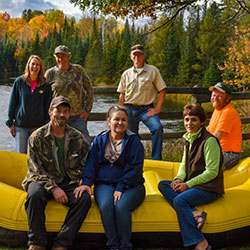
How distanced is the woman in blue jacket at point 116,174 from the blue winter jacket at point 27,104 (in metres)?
1.29

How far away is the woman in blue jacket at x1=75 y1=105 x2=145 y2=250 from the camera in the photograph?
117 inches

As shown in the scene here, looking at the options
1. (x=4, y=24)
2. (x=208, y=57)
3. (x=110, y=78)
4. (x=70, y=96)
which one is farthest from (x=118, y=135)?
(x=4, y=24)

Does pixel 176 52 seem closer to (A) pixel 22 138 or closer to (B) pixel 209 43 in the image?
(B) pixel 209 43

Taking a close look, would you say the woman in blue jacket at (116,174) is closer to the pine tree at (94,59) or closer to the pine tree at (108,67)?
the pine tree at (108,67)

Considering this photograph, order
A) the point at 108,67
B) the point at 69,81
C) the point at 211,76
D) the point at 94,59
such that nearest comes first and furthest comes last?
the point at 69,81 < the point at 211,76 < the point at 108,67 < the point at 94,59

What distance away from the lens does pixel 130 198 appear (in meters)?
3.08

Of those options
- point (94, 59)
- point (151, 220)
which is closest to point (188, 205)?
point (151, 220)

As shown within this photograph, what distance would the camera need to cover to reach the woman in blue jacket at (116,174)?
2982 millimetres

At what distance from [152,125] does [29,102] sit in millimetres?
1739

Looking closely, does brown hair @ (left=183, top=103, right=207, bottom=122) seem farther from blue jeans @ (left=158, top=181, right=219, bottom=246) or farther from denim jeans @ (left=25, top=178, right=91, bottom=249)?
denim jeans @ (left=25, top=178, right=91, bottom=249)

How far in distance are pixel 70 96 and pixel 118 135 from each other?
62.2 inches

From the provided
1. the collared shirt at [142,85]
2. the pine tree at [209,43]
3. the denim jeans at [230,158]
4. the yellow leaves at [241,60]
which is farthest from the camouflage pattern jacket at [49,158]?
the pine tree at [209,43]

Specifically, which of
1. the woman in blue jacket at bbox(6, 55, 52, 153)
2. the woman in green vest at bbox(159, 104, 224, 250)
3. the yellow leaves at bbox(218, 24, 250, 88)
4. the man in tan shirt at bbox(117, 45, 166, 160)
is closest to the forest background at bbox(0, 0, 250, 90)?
the yellow leaves at bbox(218, 24, 250, 88)

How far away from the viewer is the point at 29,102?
4.29m
